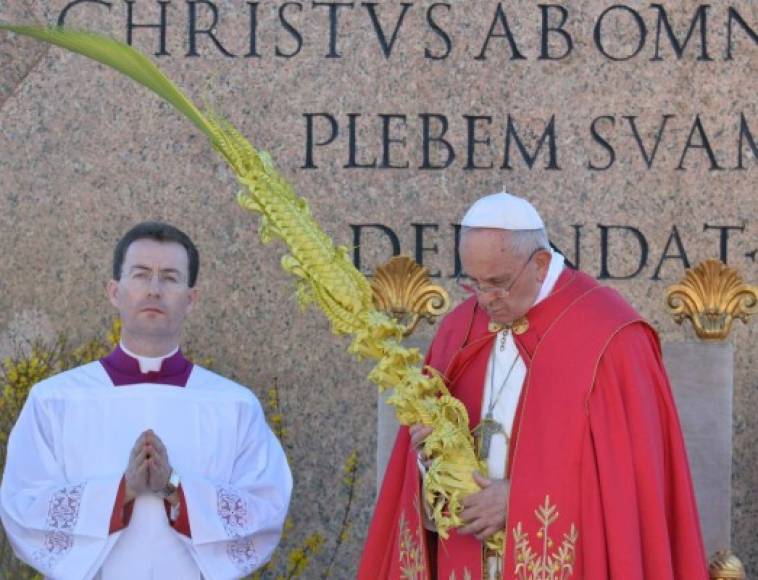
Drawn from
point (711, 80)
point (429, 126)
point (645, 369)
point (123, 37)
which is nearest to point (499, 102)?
point (429, 126)

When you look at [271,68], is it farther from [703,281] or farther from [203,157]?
[703,281]

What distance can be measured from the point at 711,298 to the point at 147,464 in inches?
70.7

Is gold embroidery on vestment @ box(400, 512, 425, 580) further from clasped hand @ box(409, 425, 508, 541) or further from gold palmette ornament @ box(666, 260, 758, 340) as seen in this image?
gold palmette ornament @ box(666, 260, 758, 340)

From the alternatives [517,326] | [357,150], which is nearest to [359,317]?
[517,326]

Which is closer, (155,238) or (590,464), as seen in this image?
(590,464)

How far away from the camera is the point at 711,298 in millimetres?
6074

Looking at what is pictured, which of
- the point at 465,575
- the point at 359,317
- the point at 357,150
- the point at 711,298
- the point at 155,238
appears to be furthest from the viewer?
the point at 357,150

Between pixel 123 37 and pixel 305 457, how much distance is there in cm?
173

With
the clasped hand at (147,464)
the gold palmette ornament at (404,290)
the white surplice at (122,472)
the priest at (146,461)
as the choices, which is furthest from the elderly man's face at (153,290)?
the gold palmette ornament at (404,290)

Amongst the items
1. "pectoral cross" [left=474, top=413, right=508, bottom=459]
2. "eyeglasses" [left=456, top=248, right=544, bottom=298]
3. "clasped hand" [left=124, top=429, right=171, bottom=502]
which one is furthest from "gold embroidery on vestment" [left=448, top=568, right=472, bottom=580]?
"clasped hand" [left=124, top=429, right=171, bottom=502]

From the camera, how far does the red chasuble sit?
528 centimetres

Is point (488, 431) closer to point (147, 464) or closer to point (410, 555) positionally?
point (410, 555)

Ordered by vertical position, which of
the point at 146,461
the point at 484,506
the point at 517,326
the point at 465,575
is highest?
the point at 517,326

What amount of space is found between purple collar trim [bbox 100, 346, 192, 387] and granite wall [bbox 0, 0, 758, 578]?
4.51 ft
